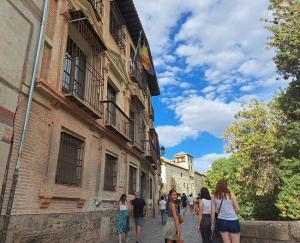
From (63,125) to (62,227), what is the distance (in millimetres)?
2544

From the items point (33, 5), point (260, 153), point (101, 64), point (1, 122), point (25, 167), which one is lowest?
point (25, 167)

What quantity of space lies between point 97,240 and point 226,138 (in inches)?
700

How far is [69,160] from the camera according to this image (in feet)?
27.2

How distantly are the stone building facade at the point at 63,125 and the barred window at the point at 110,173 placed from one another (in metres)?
0.04

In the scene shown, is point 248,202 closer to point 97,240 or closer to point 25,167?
point 97,240

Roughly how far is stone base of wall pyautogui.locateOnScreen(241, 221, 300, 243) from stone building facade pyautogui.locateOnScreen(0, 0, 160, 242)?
430 centimetres

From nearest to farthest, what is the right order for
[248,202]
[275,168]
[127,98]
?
1. [127,98]
2. [275,168]
3. [248,202]

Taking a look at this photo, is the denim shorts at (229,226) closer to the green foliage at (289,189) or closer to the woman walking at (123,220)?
the woman walking at (123,220)

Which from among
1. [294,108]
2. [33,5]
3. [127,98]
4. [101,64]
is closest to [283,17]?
[294,108]

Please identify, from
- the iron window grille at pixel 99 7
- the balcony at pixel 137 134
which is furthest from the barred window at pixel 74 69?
the balcony at pixel 137 134

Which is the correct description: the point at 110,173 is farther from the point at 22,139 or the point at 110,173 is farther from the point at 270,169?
the point at 270,169

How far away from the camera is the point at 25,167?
248 inches

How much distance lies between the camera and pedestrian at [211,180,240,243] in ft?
17.4

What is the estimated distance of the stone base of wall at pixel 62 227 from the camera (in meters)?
5.90
